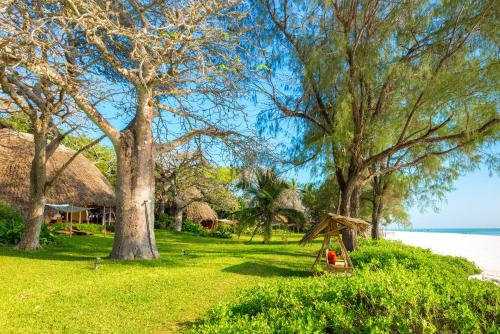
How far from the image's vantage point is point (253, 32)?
510 inches

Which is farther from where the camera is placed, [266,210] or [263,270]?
[266,210]

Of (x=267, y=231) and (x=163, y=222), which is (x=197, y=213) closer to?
(x=163, y=222)

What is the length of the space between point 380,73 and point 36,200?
11073mm

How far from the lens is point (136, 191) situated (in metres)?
10.4

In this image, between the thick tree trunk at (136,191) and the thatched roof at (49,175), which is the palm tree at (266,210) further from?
the thick tree trunk at (136,191)

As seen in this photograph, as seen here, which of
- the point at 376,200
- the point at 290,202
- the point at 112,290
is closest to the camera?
the point at 112,290

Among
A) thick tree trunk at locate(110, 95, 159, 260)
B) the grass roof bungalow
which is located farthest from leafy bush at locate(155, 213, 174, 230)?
thick tree trunk at locate(110, 95, 159, 260)

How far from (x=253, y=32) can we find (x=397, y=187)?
17011mm

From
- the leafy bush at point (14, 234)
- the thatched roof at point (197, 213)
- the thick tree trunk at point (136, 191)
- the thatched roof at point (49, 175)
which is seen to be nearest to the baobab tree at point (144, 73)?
the thick tree trunk at point (136, 191)

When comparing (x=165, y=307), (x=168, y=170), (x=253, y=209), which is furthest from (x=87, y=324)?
(x=168, y=170)

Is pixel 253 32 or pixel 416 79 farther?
pixel 253 32

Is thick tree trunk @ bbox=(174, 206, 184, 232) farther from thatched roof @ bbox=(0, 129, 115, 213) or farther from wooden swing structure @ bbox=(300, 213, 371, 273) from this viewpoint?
wooden swing structure @ bbox=(300, 213, 371, 273)

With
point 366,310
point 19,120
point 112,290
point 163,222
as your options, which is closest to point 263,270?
point 112,290

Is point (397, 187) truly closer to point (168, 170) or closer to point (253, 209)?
point (253, 209)
